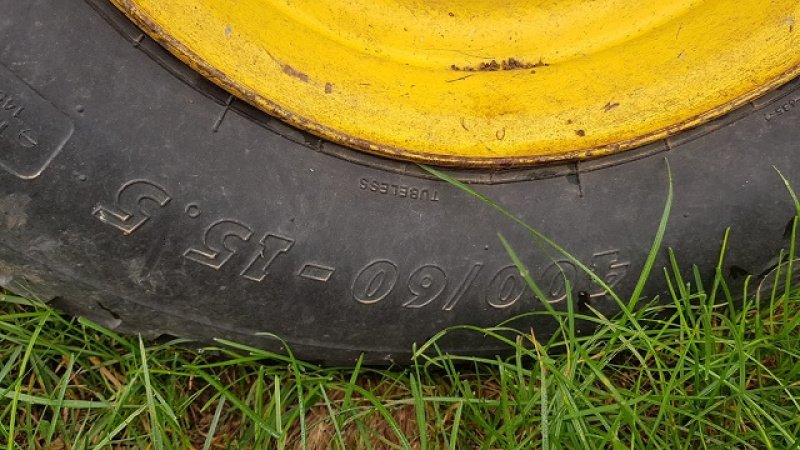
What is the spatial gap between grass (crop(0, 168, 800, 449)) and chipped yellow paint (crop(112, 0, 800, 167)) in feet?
0.51

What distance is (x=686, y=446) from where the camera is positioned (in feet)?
3.79

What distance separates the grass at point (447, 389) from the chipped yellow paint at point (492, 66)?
0.51 ft

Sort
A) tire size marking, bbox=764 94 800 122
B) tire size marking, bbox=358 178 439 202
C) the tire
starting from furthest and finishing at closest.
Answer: tire size marking, bbox=764 94 800 122 < tire size marking, bbox=358 178 439 202 < the tire

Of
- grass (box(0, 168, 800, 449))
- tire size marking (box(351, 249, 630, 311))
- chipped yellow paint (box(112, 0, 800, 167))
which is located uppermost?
chipped yellow paint (box(112, 0, 800, 167))

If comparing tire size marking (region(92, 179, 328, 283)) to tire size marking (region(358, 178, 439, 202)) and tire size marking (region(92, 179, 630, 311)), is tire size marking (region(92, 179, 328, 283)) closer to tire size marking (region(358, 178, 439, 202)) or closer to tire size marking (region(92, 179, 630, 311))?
tire size marking (region(92, 179, 630, 311))

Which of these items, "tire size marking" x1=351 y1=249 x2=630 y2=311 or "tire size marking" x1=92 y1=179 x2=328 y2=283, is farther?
"tire size marking" x1=351 y1=249 x2=630 y2=311

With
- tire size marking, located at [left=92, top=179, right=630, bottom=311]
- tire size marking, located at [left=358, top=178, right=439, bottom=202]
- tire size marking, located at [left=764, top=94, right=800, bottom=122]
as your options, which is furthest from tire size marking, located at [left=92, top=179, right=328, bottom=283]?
tire size marking, located at [left=764, top=94, right=800, bottom=122]

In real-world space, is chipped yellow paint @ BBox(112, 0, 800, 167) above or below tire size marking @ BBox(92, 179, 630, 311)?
above

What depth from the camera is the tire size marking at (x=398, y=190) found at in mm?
1089

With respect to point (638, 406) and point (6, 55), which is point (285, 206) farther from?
point (638, 406)

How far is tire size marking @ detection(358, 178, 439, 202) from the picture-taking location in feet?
3.57

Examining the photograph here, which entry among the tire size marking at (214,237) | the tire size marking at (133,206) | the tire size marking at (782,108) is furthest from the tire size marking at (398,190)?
the tire size marking at (782,108)

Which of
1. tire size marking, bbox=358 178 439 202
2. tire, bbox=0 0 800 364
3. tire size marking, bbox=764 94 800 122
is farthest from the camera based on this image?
tire size marking, bbox=764 94 800 122

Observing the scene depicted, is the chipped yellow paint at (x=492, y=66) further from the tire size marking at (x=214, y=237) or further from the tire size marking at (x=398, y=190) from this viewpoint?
the tire size marking at (x=214, y=237)
